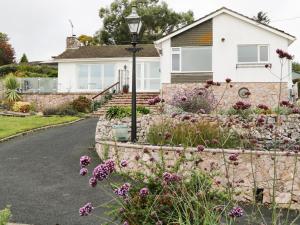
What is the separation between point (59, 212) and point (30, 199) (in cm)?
124

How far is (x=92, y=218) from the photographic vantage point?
26.2 ft

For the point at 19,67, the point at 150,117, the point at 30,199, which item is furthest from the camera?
the point at 19,67

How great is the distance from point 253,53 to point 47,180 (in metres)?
18.0

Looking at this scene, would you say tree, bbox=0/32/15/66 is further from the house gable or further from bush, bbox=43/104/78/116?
the house gable

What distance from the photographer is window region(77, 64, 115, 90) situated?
34.4 m

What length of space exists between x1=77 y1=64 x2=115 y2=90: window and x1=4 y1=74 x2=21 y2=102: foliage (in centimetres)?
493

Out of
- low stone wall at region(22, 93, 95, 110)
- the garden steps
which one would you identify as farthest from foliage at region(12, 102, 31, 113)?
the garden steps

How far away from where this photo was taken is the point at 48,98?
104ft

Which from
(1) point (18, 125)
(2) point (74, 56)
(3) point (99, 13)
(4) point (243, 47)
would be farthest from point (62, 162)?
(3) point (99, 13)

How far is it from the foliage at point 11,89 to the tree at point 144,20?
24310mm

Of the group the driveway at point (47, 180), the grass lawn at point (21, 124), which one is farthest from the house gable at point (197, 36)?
the driveway at point (47, 180)

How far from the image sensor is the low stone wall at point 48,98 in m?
31.7

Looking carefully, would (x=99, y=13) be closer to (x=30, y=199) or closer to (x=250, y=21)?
(x=250, y=21)

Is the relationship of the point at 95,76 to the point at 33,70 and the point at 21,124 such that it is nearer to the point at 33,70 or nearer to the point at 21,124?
the point at 33,70
